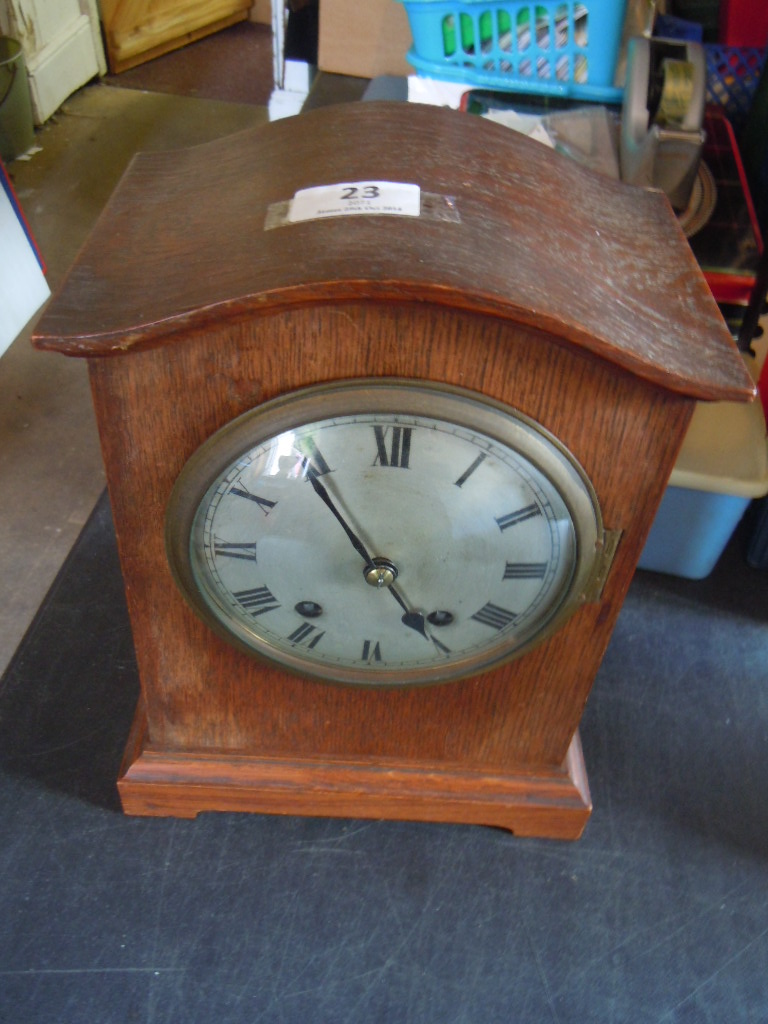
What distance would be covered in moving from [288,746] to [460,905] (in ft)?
0.93

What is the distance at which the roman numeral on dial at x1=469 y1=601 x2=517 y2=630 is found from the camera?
0.89 meters

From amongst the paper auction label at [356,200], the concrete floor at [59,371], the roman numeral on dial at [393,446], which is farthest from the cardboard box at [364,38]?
the roman numeral on dial at [393,446]

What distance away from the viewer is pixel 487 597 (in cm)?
88

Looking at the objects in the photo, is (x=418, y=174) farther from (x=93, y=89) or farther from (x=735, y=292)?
(x=93, y=89)

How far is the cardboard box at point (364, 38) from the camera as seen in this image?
187 centimetres

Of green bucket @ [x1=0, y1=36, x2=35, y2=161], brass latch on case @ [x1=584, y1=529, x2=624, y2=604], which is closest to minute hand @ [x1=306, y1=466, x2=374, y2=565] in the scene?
brass latch on case @ [x1=584, y1=529, x2=624, y2=604]

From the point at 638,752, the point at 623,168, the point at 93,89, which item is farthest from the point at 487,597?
the point at 93,89

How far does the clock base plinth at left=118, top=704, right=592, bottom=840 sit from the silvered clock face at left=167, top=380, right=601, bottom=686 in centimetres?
20

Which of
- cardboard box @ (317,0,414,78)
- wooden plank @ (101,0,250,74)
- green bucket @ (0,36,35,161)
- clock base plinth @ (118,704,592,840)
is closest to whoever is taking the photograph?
clock base plinth @ (118,704,592,840)

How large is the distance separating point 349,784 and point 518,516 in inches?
18.8

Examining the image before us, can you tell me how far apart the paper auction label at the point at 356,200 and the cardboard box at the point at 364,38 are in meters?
1.29

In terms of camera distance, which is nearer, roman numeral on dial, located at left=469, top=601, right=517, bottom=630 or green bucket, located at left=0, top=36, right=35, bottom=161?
roman numeral on dial, located at left=469, top=601, right=517, bottom=630

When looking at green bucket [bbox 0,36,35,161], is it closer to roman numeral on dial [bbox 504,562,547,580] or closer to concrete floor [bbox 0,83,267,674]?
concrete floor [bbox 0,83,267,674]

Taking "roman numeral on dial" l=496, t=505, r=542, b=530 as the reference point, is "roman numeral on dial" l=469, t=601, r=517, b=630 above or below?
below
